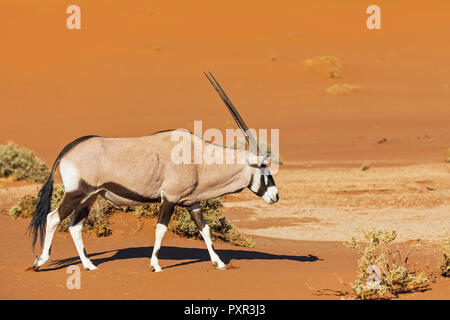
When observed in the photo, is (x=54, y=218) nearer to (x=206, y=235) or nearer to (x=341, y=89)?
(x=206, y=235)

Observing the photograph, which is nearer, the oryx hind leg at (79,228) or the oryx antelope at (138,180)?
the oryx antelope at (138,180)

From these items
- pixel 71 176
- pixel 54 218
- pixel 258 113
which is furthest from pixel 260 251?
pixel 258 113

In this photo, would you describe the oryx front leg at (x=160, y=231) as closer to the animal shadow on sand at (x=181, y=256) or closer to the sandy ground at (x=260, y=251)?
the sandy ground at (x=260, y=251)

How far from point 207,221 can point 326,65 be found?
138ft

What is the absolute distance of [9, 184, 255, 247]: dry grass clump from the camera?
39.7 ft

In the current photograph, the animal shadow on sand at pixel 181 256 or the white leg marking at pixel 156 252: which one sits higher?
the white leg marking at pixel 156 252

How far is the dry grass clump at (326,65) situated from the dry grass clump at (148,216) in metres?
40.5

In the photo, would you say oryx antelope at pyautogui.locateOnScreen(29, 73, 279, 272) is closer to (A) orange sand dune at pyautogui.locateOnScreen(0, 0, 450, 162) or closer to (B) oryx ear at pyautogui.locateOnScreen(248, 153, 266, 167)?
(B) oryx ear at pyautogui.locateOnScreen(248, 153, 266, 167)

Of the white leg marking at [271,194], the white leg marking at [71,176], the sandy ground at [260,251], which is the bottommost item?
the sandy ground at [260,251]

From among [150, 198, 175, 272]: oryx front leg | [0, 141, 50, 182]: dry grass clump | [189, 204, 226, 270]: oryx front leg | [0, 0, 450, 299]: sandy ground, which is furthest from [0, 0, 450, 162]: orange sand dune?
[150, 198, 175, 272]: oryx front leg

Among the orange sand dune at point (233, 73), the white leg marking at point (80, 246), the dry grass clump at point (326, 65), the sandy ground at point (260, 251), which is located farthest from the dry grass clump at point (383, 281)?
the dry grass clump at point (326, 65)

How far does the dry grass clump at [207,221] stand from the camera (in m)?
12.4

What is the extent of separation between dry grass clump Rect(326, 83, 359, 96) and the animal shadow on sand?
38.5 m

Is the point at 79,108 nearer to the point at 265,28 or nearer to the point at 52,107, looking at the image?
the point at 52,107
